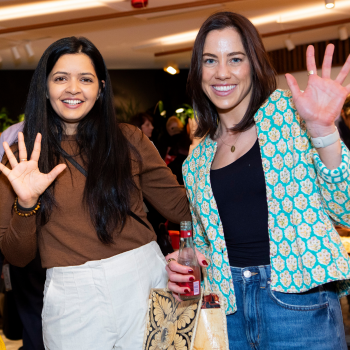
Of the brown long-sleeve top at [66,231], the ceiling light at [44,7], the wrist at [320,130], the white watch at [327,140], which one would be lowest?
the brown long-sleeve top at [66,231]

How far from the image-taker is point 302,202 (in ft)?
4.69

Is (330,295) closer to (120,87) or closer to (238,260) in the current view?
(238,260)

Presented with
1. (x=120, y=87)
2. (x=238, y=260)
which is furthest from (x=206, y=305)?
(x=120, y=87)

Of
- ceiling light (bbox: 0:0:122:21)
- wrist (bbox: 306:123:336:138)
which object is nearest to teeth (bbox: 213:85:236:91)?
wrist (bbox: 306:123:336:138)

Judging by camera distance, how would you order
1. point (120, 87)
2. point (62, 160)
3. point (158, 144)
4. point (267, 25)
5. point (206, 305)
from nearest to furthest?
point (206, 305) → point (62, 160) → point (158, 144) → point (267, 25) → point (120, 87)

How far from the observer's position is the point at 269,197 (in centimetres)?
150

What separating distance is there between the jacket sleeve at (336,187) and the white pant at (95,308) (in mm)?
845

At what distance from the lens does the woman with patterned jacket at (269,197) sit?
1.37 meters

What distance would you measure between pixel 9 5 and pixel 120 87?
19.2 ft

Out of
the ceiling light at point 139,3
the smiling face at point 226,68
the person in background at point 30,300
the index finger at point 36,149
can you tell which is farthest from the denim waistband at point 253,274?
the ceiling light at point 139,3

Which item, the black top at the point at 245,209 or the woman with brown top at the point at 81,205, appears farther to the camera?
the woman with brown top at the point at 81,205

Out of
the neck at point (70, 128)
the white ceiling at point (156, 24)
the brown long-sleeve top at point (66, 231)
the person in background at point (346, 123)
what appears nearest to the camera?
the brown long-sleeve top at point (66, 231)

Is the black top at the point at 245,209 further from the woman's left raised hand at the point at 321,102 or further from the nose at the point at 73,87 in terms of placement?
the nose at the point at 73,87

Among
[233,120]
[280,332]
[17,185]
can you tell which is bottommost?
[280,332]
